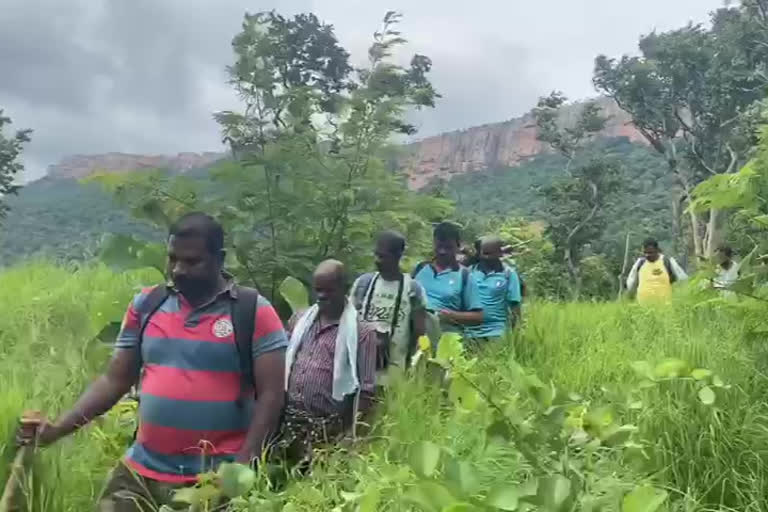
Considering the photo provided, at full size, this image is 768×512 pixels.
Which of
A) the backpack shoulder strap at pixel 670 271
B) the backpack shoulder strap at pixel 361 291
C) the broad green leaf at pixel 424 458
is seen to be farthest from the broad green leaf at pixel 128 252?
the backpack shoulder strap at pixel 670 271

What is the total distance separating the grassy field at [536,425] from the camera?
6.56 ft

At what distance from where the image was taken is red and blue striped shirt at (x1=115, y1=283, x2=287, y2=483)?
9.18ft

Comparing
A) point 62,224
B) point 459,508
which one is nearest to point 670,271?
point 459,508

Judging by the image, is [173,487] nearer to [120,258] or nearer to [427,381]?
[427,381]

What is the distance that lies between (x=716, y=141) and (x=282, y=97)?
54.7 ft

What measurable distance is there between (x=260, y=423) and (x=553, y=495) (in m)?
1.31

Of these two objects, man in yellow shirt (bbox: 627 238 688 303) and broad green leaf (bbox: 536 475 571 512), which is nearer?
broad green leaf (bbox: 536 475 571 512)

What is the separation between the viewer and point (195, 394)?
2.80 metres

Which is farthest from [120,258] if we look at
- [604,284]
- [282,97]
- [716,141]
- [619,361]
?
[716,141]

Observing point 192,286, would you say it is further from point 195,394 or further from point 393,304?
point 393,304

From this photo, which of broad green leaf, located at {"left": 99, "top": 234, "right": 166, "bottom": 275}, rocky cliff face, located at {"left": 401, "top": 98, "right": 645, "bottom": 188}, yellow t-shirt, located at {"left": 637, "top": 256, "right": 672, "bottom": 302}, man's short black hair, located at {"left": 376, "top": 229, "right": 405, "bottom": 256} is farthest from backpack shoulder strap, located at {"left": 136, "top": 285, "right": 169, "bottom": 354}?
rocky cliff face, located at {"left": 401, "top": 98, "right": 645, "bottom": 188}

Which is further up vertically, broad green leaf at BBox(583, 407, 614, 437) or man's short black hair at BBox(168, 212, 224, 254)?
man's short black hair at BBox(168, 212, 224, 254)

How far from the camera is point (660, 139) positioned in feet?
72.6

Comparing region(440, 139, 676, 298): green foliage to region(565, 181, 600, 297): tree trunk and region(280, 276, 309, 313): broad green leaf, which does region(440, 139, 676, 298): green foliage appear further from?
region(280, 276, 309, 313): broad green leaf
